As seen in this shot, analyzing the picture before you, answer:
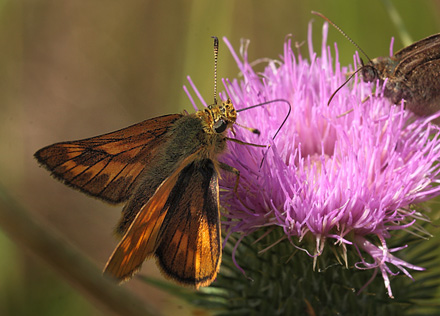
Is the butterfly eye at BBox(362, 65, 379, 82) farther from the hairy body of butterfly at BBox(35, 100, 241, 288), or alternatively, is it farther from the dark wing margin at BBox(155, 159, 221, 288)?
the dark wing margin at BBox(155, 159, 221, 288)

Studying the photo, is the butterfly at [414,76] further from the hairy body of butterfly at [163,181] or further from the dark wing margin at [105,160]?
the dark wing margin at [105,160]

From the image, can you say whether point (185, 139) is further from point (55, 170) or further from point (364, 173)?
point (364, 173)

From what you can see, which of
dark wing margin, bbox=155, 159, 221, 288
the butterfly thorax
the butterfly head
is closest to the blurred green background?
the butterfly thorax

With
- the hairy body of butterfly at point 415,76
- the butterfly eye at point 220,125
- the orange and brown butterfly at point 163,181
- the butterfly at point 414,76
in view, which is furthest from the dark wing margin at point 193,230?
the hairy body of butterfly at point 415,76

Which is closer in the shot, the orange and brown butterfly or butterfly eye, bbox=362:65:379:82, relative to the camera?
the orange and brown butterfly

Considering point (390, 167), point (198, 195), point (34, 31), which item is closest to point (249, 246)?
point (198, 195)

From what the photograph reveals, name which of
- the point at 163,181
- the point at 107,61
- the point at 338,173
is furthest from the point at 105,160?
the point at 107,61

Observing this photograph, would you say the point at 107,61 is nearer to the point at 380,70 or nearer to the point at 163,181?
the point at 380,70
